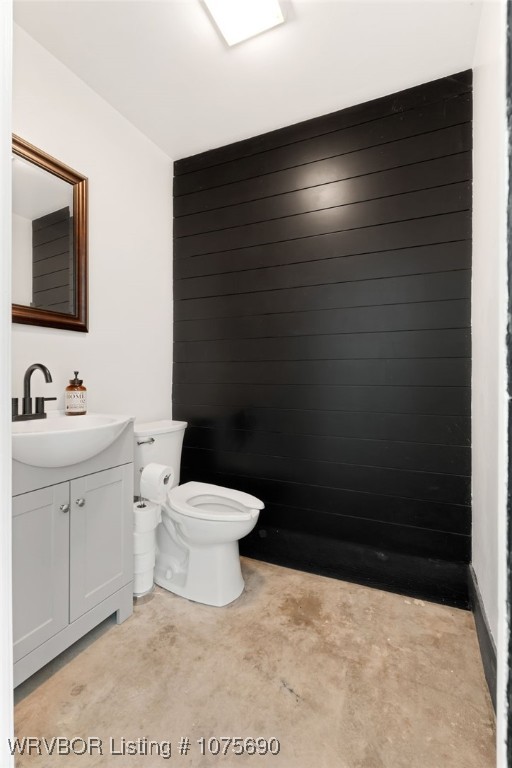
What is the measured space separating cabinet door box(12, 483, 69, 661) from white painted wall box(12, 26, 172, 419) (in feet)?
1.75

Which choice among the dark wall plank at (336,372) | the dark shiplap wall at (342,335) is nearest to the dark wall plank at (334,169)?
the dark shiplap wall at (342,335)

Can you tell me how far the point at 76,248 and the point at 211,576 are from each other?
1.69 meters

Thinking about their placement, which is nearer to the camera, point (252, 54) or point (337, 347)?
point (252, 54)

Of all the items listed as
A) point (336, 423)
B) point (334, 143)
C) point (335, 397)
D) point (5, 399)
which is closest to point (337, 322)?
point (335, 397)

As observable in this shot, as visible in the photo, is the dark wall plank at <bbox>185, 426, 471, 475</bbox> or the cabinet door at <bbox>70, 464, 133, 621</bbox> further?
the dark wall plank at <bbox>185, 426, 471, 475</bbox>

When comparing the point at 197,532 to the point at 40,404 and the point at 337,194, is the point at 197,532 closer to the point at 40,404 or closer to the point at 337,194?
the point at 40,404

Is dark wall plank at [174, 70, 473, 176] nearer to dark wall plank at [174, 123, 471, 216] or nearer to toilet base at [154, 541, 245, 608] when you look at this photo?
dark wall plank at [174, 123, 471, 216]

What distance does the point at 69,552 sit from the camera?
4.63 feet

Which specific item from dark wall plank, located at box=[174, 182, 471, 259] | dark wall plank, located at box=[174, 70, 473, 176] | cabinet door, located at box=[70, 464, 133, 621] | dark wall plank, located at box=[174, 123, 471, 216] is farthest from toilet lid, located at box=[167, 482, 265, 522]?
dark wall plank, located at box=[174, 70, 473, 176]

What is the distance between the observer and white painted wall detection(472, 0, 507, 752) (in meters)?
1.22

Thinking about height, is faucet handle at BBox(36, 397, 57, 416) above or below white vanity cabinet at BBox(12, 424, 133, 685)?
above

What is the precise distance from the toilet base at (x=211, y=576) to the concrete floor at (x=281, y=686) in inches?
2.1

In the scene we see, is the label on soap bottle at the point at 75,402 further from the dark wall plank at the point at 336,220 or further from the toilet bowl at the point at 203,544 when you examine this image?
the dark wall plank at the point at 336,220

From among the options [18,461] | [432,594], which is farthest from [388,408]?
[18,461]
